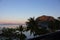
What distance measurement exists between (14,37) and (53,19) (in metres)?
16.6

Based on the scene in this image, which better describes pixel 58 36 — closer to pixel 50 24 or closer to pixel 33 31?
pixel 33 31

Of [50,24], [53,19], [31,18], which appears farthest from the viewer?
[53,19]

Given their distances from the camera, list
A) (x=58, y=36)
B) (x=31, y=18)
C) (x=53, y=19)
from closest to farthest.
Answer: (x=58, y=36) → (x=31, y=18) → (x=53, y=19)

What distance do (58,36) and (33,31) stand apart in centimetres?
1383

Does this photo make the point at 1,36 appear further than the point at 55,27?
No

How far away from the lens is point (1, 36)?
35.6 m

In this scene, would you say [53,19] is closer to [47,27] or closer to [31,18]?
[47,27]

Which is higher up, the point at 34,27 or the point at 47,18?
the point at 47,18

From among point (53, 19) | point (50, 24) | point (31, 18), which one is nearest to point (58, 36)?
point (31, 18)

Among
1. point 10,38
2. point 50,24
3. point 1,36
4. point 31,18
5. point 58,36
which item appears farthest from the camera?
point 50,24

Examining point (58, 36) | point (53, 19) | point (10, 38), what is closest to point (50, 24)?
point (53, 19)

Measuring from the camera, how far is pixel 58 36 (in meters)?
15.9

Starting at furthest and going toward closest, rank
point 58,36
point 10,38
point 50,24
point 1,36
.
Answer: point 50,24, point 1,36, point 10,38, point 58,36

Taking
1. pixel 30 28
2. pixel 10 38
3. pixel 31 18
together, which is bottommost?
pixel 10 38
